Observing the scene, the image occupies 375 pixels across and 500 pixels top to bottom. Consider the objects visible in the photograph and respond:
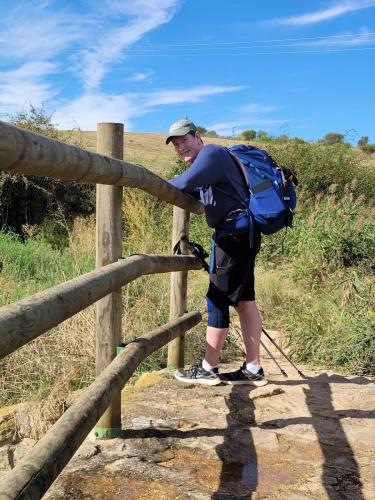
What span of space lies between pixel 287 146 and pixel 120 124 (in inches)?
459

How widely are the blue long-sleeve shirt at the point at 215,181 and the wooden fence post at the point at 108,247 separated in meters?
0.65

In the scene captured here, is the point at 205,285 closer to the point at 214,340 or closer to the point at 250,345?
the point at 250,345

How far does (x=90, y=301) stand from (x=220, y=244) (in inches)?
63.0

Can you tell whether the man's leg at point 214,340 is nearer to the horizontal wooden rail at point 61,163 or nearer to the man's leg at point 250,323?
the man's leg at point 250,323

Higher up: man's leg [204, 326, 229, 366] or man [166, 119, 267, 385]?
man [166, 119, 267, 385]

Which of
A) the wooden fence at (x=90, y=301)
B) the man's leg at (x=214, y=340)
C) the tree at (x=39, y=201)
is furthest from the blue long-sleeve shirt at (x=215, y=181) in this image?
the tree at (x=39, y=201)

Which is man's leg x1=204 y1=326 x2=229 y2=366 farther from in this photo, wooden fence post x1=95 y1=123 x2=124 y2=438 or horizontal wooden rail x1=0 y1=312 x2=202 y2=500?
wooden fence post x1=95 y1=123 x2=124 y2=438

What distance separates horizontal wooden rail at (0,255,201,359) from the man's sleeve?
0.61 m

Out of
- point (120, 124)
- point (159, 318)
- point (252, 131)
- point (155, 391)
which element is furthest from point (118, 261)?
point (252, 131)

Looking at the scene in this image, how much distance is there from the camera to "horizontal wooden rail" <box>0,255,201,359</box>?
1.65 meters

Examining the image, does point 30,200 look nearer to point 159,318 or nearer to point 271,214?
point 159,318

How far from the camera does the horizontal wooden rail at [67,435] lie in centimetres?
179

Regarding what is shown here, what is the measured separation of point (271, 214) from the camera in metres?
3.62

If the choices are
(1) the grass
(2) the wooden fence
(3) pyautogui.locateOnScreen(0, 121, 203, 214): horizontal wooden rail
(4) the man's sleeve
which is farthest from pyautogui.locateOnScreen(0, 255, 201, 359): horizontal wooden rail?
(1) the grass
